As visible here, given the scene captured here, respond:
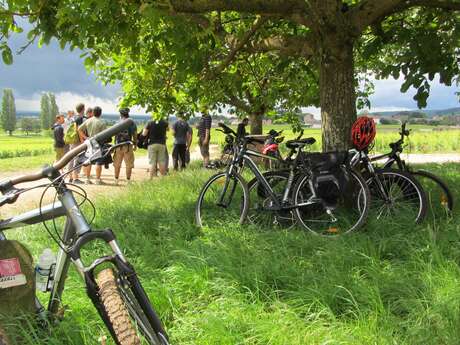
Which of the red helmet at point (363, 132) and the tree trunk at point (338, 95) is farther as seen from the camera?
the tree trunk at point (338, 95)

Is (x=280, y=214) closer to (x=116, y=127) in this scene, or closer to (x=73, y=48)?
(x=73, y=48)

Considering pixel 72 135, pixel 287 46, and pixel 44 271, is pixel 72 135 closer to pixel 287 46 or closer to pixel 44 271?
pixel 287 46

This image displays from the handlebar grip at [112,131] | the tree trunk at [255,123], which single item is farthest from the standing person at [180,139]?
the handlebar grip at [112,131]

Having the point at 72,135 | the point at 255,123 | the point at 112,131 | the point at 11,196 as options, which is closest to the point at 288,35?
the point at 112,131

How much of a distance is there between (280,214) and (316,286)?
2005 millimetres

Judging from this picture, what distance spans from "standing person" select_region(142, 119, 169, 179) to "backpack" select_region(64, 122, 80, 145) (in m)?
1.58

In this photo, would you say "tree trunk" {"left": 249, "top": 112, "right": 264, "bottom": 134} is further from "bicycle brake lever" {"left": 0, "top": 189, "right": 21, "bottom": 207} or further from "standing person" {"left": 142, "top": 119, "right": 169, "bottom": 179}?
"bicycle brake lever" {"left": 0, "top": 189, "right": 21, "bottom": 207}

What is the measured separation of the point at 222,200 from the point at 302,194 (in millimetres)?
955

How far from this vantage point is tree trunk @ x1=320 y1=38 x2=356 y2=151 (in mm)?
5254

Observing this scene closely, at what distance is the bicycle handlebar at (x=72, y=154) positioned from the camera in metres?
2.06

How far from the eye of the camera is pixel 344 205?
196 inches

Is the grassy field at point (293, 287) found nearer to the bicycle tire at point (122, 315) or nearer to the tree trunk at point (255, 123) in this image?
the bicycle tire at point (122, 315)

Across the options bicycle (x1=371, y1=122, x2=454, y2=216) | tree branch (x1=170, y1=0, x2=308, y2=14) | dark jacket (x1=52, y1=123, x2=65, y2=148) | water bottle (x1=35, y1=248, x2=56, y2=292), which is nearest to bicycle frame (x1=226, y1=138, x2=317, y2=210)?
bicycle (x1=371, y1=122, x2=454, y2=216)

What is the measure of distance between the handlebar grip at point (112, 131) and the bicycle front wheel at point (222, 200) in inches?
123
